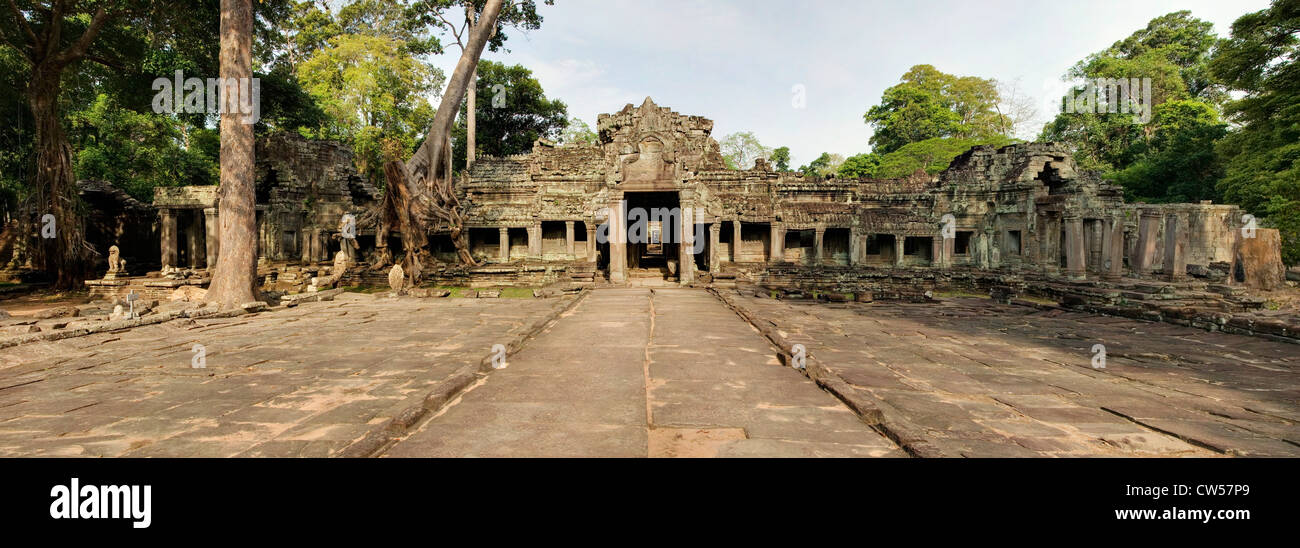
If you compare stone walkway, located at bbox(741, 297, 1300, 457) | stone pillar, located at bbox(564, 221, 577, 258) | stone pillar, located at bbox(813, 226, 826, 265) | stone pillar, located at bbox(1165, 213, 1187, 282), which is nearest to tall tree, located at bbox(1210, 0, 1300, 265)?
stone pillar, located at bbox(1165, 213, 1187, 282)

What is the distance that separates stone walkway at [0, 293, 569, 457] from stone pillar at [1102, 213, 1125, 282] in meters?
21.3

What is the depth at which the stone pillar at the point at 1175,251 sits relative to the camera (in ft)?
63.6

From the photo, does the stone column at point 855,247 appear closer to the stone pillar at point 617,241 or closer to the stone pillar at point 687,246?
the stone pillar at point 687,246

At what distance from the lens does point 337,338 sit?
8.50 metres

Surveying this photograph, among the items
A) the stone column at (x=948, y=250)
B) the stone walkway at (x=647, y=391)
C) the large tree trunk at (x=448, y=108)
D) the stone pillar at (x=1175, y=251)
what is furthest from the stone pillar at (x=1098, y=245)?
the large tree trunk at (x=448, y=108)

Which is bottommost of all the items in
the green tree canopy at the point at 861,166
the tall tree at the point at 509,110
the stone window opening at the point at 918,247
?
the stone window opening at the point at 918,247

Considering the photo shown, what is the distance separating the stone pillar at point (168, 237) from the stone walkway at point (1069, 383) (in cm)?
2685

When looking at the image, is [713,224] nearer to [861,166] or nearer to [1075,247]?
[1075,247]

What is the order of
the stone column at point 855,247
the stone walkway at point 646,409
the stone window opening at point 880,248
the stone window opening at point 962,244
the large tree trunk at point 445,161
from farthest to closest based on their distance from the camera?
the stone window opening at point 880,248 → the stone window opening at point 962,244 → the stone column at point 855,247 → the large tree trunk at point 445,161 → the stone walkway at point 646,409

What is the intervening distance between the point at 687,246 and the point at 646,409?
14.8m
